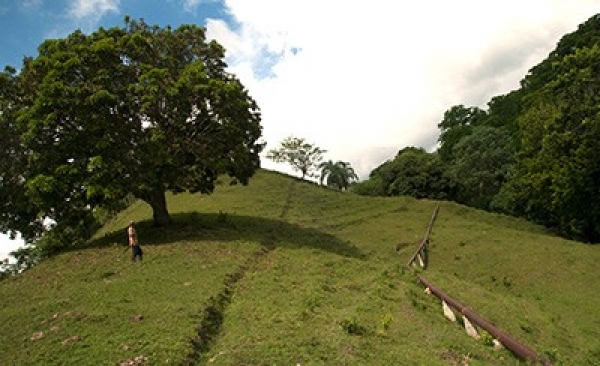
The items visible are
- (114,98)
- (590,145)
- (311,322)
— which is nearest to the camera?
(311,322)

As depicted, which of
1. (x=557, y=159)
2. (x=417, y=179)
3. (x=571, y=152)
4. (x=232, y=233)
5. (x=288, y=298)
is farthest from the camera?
(x=417, y=179)

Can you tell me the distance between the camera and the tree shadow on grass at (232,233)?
3156 cm

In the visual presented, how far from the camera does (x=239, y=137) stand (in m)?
33.8

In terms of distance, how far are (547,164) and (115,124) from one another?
33.8m

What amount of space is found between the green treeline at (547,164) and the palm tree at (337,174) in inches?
400

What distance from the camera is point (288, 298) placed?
64.3ft

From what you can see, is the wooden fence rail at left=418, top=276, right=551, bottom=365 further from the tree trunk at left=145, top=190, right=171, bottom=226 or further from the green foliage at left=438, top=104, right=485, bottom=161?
the green foliage at left=438, top=104, right=485, bottom=161

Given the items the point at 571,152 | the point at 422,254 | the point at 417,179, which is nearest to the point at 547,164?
the point at 571,152

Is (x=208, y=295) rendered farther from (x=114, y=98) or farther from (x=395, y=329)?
(x=114, y=98)

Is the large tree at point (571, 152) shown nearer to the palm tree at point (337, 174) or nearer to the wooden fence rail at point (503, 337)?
the wooden fence rail at point (503, 337)

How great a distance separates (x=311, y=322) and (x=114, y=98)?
1914cm

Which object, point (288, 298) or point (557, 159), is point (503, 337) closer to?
point (288, 298)

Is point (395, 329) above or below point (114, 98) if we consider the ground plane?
below

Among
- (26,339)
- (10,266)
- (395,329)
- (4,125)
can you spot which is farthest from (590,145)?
(10,266)
